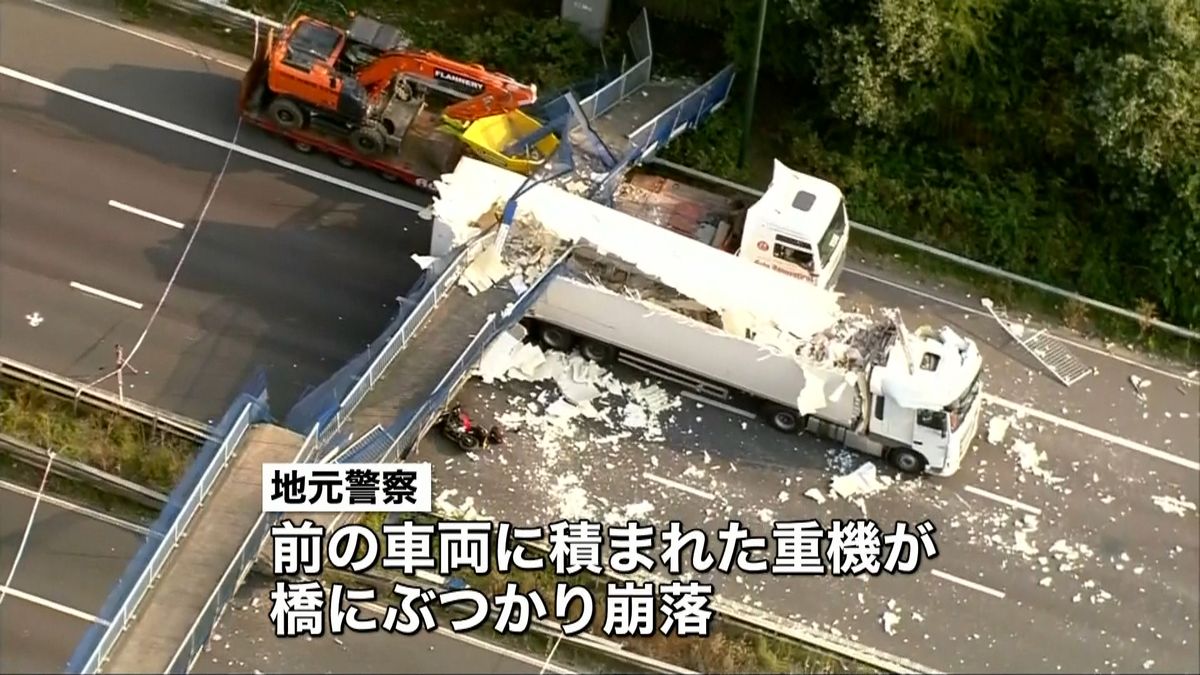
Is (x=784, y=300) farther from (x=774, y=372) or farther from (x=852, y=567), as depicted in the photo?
(x=852, y=567)

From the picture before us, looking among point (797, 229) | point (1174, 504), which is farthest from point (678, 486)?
point (1174, 504)

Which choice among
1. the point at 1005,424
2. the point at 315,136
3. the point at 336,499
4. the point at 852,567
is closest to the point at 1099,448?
the point at 1005,424

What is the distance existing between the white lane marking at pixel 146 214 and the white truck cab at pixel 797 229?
10.9 metres

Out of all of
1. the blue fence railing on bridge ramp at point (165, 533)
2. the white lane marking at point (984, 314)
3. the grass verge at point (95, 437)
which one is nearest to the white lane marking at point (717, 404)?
the white lane marking at point (984, 314)

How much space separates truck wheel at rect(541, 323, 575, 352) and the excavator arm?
4.84 m

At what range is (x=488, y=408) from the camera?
2658cm

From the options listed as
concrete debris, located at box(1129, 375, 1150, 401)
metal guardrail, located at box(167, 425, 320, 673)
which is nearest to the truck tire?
concrete debris, located at box(1129, 375, 1150, 401)

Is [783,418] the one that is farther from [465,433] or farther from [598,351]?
[465,433]

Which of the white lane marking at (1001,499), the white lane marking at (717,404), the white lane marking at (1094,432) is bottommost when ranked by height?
the white lane marking at (1001,499)

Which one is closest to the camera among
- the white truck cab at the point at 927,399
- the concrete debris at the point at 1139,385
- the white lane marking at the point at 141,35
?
the white truck cab at the point at 927,399

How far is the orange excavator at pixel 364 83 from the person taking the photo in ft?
94.5

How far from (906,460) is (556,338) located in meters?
6.74

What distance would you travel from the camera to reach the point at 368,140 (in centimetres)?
2936

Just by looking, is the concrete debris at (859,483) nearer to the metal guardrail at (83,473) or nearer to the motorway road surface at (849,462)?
the motorway road surface at (849,462)
